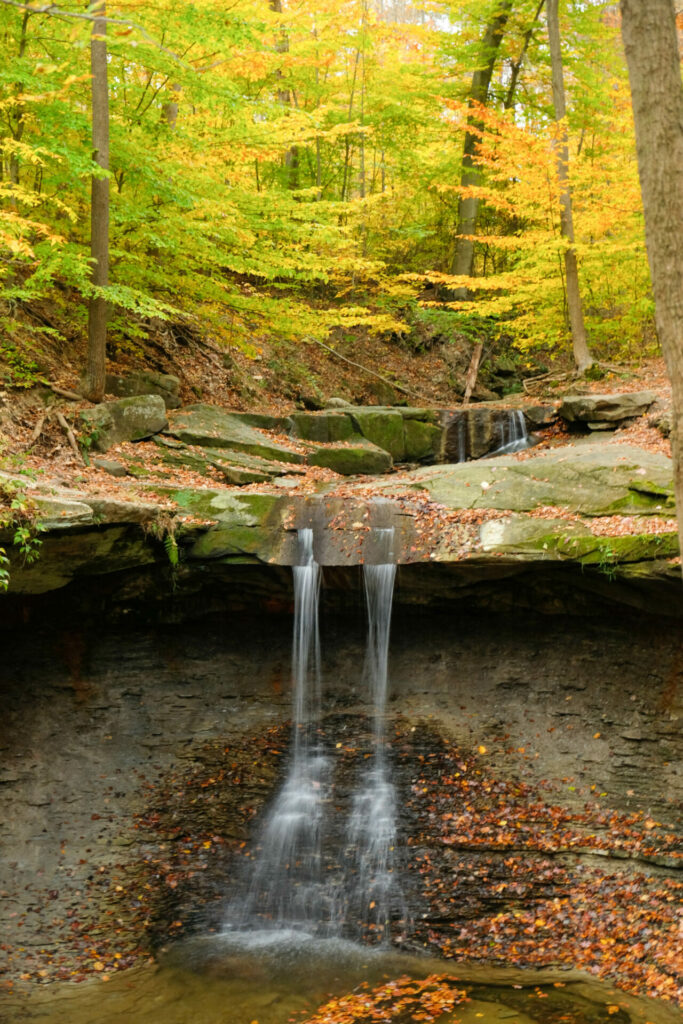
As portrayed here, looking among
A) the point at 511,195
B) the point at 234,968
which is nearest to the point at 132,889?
the point at 234,968

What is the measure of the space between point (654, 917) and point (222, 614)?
5.72 metres

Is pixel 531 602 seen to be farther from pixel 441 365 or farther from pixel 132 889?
pixel 441 365

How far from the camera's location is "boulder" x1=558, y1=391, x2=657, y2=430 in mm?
12711

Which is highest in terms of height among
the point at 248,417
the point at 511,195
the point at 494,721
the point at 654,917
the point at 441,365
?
the point at 511,195

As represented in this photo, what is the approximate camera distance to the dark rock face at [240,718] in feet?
25.8

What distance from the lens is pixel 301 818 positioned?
27.6ft

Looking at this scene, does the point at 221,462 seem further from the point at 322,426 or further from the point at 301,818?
→ the point at 301,818

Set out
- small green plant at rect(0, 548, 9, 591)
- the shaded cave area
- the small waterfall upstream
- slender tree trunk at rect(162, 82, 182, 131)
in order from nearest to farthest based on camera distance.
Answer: small green plant at rect(0, 548, 9, 591)
the shaded cave area
the small waterfall upstream
slender tree trunk at rect(162, 82, 182, 131)

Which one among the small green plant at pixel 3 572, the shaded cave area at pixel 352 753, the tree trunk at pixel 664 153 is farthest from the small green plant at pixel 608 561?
the small green plant at pixel 3 572

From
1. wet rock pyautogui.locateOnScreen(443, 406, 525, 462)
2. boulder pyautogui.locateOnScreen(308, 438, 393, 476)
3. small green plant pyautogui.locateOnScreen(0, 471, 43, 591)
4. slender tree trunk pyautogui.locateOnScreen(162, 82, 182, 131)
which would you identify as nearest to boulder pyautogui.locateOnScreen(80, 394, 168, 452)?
boulder pyautogui.locateOnScreen(308, 438, 393, 476)

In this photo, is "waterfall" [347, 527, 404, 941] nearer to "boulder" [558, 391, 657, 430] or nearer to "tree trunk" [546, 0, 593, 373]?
"boulder" [558, 391, 657, 430]

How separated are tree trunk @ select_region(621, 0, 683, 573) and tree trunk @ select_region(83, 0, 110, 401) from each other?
7.54 m

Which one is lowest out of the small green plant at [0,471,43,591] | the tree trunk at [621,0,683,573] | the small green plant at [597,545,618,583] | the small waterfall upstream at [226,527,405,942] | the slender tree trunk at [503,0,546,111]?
the small waterfall upstream at [226,527,405,942]

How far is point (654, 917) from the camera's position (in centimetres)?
666
